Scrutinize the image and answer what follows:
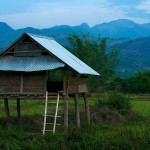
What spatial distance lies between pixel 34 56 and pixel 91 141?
557 cm

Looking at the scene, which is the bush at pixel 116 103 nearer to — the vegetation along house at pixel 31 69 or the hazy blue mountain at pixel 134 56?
the vegetation along house at pixel 31 69

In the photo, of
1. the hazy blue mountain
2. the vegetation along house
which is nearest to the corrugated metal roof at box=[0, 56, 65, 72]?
the vegetation along house

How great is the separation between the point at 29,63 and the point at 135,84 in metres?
39.7

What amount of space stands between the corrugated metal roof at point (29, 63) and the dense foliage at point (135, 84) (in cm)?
3657

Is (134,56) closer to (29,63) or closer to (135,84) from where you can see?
(135,84)

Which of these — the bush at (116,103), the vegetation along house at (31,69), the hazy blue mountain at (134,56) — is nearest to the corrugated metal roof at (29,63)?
the vegetation along house at (31,69)

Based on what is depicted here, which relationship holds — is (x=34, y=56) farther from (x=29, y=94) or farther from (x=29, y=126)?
(x=29, y=126)

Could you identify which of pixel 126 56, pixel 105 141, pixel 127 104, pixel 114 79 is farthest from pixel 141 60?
pixel 105 141

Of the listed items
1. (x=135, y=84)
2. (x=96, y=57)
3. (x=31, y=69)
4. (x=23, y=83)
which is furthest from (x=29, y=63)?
(x=96, y=57)

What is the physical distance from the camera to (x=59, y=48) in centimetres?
2080

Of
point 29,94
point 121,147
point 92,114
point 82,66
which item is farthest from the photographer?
point 92,114

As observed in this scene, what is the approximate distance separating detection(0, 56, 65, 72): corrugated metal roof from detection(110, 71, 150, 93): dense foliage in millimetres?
36568

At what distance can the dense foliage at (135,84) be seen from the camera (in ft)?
185

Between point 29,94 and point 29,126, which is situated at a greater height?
point 29,94
